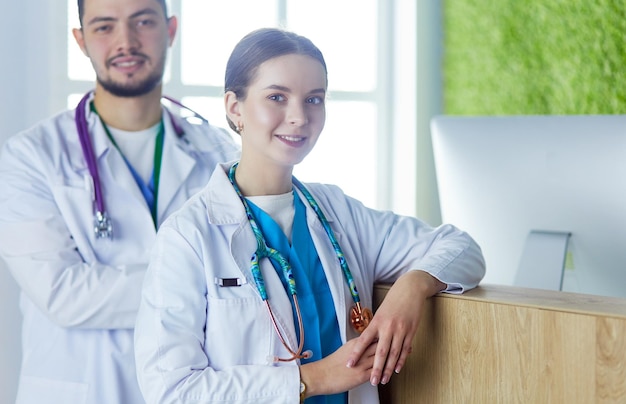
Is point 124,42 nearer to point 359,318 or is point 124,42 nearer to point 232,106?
point 232,106

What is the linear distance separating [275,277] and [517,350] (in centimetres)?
43

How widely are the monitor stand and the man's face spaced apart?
1.05m

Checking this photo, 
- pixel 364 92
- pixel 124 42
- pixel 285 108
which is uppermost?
pixel 364 92

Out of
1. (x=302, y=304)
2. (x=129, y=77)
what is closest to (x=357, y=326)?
(x=302, y=304)

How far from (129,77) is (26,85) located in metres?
0.96

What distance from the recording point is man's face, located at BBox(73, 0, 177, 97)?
208 cm

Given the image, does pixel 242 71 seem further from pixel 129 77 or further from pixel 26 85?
pixel 26 85

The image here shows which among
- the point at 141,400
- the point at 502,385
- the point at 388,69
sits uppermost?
the point at 388,69

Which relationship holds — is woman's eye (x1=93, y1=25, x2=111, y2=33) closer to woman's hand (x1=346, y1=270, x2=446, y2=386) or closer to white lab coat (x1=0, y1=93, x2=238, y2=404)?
white lab coat (x1=0, y1=93, x2=238, y2=404)

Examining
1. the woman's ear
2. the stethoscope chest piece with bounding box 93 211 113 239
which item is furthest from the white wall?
the woman's ear

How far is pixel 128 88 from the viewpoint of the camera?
2.11 m

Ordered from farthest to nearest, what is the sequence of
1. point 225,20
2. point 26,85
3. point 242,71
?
point 225,20 → point 26,85 → point 242,71

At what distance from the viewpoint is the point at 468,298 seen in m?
1.47

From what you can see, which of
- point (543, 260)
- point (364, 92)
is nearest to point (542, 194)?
point (543, 260)
